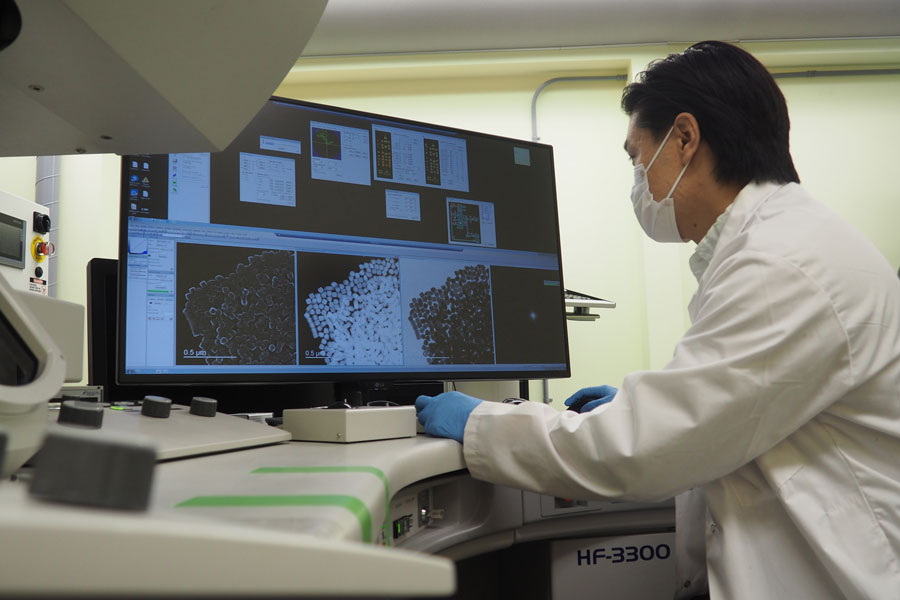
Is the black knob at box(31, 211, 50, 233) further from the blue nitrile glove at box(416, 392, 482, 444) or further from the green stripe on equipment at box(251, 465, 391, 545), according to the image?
the green stripe on equipment at box(251, 465, 391, 545)

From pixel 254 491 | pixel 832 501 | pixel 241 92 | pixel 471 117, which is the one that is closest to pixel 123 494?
pixel 254 491

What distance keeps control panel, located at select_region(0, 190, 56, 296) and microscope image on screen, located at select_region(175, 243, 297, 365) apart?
1220mm

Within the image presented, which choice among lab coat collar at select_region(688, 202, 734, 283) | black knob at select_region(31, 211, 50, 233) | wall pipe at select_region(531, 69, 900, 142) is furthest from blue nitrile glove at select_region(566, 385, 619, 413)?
wall pipe at select_region(531, 69, 900, 142)

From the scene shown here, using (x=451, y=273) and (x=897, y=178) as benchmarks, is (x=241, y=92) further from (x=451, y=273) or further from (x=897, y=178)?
(x=897, y=178)

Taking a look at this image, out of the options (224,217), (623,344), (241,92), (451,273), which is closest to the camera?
(241,92)

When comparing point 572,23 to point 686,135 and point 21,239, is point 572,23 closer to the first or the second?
point 686,135

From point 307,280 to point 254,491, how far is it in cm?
80

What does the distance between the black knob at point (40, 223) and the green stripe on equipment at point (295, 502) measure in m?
2.15

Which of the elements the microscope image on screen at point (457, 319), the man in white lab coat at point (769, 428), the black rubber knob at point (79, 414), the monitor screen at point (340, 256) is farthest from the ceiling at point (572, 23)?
the black rubber knob at point (79, 414)

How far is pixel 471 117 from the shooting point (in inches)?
145

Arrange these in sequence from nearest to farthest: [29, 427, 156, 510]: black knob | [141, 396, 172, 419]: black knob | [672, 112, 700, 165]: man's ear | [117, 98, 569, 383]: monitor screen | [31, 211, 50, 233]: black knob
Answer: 1. [29, 427, 156, 510]: black knob
2. [141, 396, 172, 419]: black knob
3. [117, 98, 569, 383]: monitor screen
4. [672, 112, 700, 165]: man's ear
5. [31, 211, 50, 233]: black knob

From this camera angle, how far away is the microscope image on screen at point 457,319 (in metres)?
1.42

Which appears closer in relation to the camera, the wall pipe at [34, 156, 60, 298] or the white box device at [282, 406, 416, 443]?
the white box device at [282, 406, 416, 443]

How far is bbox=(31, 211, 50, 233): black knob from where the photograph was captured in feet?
7.48
